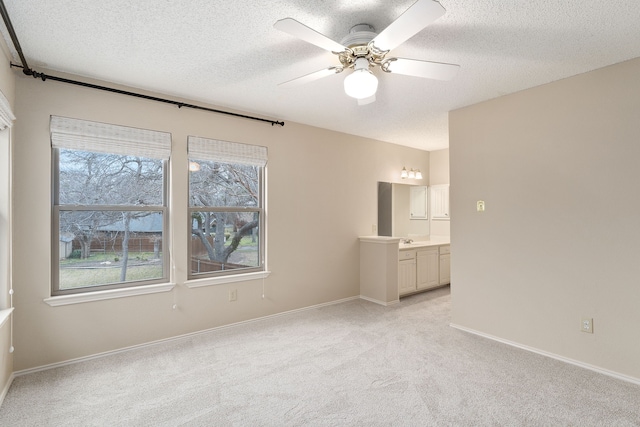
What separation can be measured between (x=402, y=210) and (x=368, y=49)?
3862 millimetres

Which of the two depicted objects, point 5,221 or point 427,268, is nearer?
point 5,221

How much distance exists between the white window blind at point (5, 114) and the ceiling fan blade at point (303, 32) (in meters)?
1.90

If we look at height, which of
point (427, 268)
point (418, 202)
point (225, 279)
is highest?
point (418, 202)

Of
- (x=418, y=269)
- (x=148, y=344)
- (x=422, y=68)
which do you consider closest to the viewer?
(x=422, y=68)

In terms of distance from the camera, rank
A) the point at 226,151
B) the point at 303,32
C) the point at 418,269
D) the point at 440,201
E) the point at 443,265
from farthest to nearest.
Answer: the point at 440,201 < the point at 443,265 < the point at 418,269 < the point at 226,151 < the point at 303,32

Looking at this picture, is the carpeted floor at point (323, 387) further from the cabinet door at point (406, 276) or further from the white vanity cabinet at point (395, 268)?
the cabinet door at point (406, 276)

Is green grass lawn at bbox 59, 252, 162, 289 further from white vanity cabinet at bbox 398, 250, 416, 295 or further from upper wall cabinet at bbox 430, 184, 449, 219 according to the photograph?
upper wall cabinet at bbox 430, 184, 449, 219

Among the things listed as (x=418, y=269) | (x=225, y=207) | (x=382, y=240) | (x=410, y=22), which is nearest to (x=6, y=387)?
(x=225, y=207)


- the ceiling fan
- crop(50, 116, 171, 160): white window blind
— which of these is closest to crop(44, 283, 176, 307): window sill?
crop(50, 116, 171, 160): white window blind

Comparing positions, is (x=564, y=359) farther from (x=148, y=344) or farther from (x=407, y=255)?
(x=148, y=344)

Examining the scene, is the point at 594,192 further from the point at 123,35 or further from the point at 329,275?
the point at 123,35

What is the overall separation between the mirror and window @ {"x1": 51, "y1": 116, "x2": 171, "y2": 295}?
3243 mm

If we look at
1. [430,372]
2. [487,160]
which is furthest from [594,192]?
[430,372]

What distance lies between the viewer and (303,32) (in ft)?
5.81
